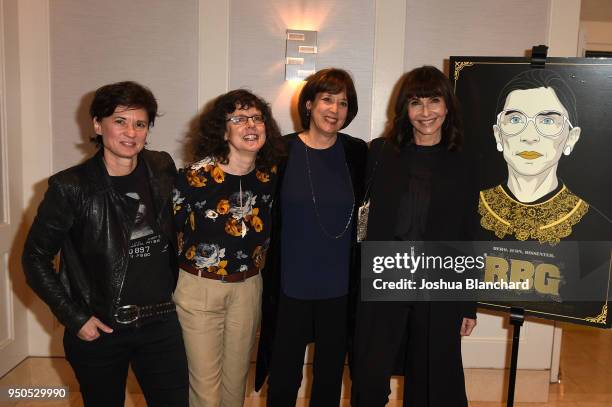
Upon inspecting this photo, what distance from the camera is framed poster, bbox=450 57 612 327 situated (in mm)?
2248

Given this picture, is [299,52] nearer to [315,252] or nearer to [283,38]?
[283,38]

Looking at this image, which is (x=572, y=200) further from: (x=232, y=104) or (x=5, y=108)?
(x=5, y=108)

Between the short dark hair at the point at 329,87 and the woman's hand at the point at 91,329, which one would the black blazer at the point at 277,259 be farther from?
the woman's hand at the point at 91,329

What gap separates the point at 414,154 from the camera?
210 cm

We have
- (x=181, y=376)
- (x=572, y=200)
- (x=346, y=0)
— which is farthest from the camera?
(x=346, y=0)

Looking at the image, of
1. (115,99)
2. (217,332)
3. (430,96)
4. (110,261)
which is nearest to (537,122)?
(430,96)

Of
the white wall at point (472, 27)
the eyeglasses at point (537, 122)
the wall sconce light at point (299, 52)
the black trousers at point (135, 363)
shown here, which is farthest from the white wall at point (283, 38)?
the black trousers at point (135, 363)

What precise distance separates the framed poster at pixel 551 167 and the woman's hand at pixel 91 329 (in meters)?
1.76

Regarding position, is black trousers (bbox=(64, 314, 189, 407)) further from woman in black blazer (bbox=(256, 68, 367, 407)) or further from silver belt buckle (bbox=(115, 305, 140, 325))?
woman in black blazer (bbox=(256, 68, 367, 407))

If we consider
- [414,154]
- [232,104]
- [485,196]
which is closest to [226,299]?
[232,104]

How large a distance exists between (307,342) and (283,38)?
1.82m

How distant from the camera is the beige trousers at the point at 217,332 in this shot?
76.0 inches

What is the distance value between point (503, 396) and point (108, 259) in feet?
8.65

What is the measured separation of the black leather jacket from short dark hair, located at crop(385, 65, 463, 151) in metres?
1.14
